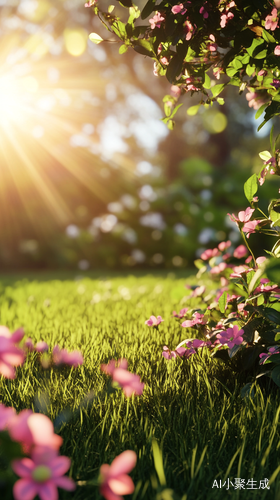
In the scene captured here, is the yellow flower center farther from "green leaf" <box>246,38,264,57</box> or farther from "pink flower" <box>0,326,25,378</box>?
"green leaf" <box>246,38,264,57</box>

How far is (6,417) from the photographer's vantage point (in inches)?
26.8

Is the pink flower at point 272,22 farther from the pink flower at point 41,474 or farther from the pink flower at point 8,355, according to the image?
the pink flower at point 41,474

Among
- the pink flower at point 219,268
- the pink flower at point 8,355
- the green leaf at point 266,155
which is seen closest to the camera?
the pink flower at point 8,355

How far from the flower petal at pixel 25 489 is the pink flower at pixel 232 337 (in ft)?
3.21

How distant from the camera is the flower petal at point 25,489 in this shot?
62 centimetres

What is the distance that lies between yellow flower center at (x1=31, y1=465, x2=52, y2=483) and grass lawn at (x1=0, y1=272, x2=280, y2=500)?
0.11 m

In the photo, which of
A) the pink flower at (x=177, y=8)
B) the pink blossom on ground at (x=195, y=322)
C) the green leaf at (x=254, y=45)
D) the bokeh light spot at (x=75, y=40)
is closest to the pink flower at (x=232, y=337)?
the pink blossom on ground at (x=195, y=322)

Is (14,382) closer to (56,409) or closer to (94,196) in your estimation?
(56,409)

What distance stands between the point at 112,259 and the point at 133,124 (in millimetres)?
11650

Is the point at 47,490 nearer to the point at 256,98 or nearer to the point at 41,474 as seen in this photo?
the point at 41,474

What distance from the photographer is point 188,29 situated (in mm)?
1466

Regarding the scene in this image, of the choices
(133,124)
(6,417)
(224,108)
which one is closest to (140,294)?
(6,417)

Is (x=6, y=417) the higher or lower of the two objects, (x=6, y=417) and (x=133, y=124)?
the lower

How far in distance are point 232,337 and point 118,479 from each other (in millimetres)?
933
